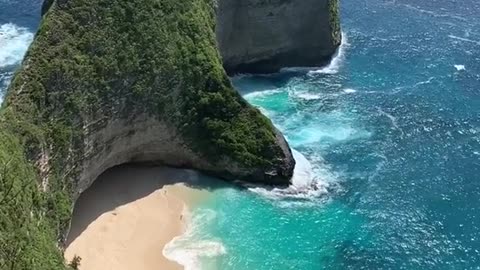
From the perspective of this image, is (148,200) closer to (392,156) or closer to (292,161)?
(292,161)

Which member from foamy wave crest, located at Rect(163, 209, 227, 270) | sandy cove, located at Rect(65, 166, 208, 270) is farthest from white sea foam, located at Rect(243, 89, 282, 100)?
foamy wave crest, located at Rect(163, 209, 227, 270)

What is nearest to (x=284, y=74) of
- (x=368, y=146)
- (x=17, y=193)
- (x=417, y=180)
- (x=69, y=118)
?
(x=368, y=146)

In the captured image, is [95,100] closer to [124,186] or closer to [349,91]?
[124,186]

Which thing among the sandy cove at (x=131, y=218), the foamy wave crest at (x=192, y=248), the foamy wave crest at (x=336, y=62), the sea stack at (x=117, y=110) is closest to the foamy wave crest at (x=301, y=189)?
the sea stack at (x=117, y=110)

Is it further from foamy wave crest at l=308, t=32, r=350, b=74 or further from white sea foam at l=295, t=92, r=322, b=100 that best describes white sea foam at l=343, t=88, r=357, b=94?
foamy wave crest at l=308, t=32, r=350, b=74

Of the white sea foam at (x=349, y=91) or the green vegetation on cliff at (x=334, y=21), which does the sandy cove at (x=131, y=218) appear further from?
the green vegetation on cliff at (x=334, y=21)
